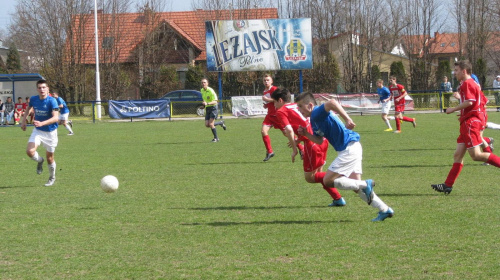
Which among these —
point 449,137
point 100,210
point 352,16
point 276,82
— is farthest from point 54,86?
point 100,210

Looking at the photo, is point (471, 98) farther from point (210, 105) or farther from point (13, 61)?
point (13, 61)

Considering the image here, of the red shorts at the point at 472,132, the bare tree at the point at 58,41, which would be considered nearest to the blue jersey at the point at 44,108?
the red shorts at the point at 472,132

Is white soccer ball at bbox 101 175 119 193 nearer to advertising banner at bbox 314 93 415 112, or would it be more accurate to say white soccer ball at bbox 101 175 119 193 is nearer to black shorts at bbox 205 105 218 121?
black shorts at bbox 205 105 218 121

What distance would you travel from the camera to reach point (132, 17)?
4691 centimetres

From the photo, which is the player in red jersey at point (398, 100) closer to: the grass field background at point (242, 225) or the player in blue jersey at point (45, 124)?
the grass field background at point (242, 225)

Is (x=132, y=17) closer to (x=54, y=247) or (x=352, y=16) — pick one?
(x=352, y=16)

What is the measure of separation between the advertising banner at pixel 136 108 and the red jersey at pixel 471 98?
25785 mm

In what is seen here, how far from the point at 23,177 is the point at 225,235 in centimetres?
640

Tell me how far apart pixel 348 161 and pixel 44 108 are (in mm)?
5837

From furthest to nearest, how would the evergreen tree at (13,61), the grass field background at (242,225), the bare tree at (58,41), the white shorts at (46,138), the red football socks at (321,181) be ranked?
the evergreen tree at (13,61), the bare tree at (58,41), the white shorts at (46,138), the red football socks at (321,181), the grass field background at (242,225)

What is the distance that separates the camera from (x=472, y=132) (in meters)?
8.03

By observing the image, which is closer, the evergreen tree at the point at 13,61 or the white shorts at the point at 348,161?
the white shorts at the point at 348,161

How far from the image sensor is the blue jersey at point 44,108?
10.1m

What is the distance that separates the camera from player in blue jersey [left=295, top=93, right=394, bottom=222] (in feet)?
20.6
